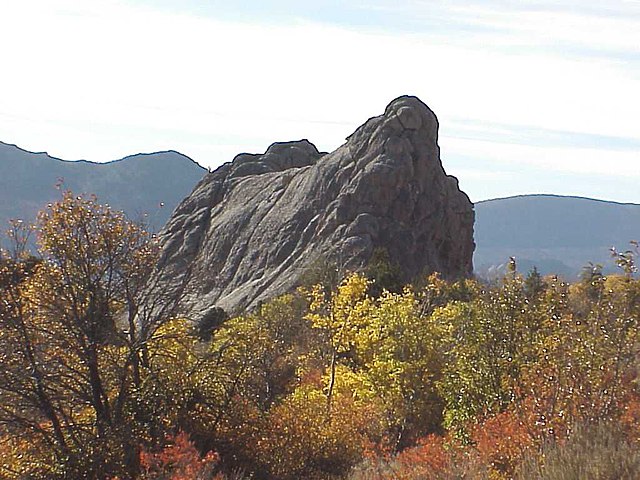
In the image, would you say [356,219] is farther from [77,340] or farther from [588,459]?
[588,459]

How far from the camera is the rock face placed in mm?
72438

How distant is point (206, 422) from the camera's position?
20.8 metres

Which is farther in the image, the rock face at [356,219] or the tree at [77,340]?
the rock face at [356,219]

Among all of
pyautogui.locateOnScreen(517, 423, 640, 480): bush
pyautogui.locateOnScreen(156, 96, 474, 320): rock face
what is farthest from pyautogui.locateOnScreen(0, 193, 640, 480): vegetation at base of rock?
pyautogui.locateOnScreen(156, 96, 474, 320): rock face

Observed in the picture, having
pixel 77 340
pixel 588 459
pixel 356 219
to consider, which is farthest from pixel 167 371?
pixel 356 219

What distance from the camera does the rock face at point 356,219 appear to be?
238ft

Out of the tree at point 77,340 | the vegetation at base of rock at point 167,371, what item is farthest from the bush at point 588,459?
the tree at point 77,340

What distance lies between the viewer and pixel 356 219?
7362cm

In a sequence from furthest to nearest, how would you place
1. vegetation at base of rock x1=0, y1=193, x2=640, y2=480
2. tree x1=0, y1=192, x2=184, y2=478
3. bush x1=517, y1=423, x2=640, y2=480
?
1. tree x1=0, y1=192, x2=184, y2=478
2. vegetation at base of rock x1=0, y1=193, x2=640, y2=480
3. bush x1=517, y1=423, x2=640, y2=480

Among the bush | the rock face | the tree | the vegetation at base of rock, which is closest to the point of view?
the bush

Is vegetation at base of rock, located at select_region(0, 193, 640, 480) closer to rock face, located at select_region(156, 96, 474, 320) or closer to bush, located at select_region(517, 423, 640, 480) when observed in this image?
bush, located at select_region(517, 423, 640, 480)

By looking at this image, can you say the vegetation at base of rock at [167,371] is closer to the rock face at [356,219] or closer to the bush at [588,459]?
the bush at [588,459]

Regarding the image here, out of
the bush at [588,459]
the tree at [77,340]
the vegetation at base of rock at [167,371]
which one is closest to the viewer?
the bush at [588,459]

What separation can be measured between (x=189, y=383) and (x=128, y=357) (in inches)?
68.1
